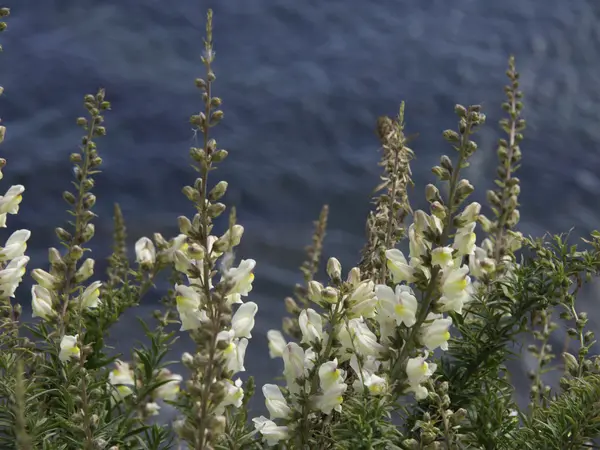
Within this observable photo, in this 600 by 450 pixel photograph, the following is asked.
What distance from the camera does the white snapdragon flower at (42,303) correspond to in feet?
4.56

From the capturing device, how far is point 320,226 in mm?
2059

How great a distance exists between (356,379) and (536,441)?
29 cm

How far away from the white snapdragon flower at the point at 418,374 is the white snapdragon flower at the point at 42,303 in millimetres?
598

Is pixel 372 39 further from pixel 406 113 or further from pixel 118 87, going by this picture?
pixel 118 87

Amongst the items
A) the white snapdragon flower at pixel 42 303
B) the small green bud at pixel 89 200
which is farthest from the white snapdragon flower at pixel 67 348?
the small green bud at pixel 89 200

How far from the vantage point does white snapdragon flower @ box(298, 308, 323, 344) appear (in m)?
1.26

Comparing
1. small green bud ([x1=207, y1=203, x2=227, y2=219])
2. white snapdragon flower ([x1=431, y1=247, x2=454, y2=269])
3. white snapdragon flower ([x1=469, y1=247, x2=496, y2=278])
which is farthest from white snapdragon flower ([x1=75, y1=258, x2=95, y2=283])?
white snapdragon flower ([x1=469, y1=247, x2=496, y2=278])

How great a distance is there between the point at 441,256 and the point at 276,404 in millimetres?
327

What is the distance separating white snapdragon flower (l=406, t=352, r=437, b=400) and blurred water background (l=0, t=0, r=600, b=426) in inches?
74.5

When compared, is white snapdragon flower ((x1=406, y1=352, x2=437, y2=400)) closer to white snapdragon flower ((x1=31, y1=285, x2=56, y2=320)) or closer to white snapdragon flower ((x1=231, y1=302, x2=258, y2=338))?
white snapdragon flower ((x1=231, y1=302, x2=258, y2=338))

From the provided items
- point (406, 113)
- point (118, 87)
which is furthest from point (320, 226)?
point (118, 87)

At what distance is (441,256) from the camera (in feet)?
3.94

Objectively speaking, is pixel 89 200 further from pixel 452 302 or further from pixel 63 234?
pixel 452 302

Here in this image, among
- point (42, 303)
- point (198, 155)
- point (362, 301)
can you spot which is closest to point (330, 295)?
point (362, 301)
